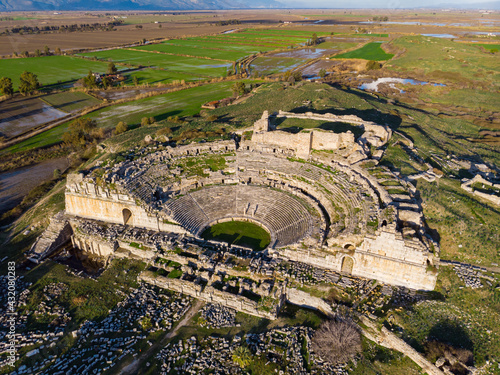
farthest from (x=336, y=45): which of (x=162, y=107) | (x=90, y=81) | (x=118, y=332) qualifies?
(x=118, y=332)

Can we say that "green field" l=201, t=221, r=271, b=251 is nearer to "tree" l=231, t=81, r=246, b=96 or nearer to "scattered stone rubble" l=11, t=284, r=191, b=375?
"scattered stone rubble" l=11, t=284, r=191, b=375

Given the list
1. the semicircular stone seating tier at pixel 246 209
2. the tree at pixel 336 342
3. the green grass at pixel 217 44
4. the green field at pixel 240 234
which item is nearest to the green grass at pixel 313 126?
the semicircular stone seating tier at pixel 246 209

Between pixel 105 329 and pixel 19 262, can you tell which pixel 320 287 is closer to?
pixel 105 329

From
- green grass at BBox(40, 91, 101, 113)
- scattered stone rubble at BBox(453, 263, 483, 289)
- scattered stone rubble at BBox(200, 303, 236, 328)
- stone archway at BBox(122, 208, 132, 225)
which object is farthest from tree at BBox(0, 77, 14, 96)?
scattered stone rubble at BBox(453, 263, 483, 289)

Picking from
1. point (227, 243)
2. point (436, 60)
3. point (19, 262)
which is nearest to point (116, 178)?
point (19, 262)

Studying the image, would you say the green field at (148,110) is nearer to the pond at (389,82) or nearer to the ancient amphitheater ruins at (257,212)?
the ancient amphitheater ruins at (257,212)

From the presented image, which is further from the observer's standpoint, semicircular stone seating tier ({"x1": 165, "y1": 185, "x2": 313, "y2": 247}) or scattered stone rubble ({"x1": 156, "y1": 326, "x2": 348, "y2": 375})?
semicircular stone seating tier ({"x1": 165, "y1": 185, "x2": 313, "y2": 247})
